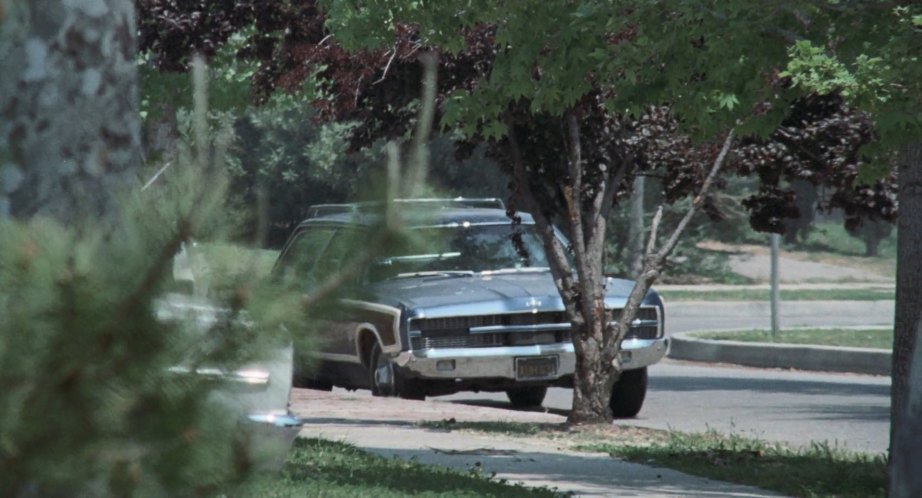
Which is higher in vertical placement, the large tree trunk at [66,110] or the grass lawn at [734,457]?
the large tree trunk at [66,110]

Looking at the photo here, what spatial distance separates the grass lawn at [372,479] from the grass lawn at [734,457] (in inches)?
65.5

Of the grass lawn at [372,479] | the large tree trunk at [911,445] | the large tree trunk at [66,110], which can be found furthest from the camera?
the grass lawn at [372,479]

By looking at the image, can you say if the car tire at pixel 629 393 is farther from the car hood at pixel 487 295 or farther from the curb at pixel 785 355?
the curb at pixel 785 355

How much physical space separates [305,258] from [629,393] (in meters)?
11.9

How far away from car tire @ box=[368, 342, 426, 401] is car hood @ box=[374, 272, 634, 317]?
0.62m

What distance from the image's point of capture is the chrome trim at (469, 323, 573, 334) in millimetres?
13125

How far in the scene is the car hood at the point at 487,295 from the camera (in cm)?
1295

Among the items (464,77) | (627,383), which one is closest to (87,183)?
(464,77)

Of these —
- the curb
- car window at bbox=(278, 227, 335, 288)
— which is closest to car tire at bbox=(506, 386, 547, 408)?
the curb

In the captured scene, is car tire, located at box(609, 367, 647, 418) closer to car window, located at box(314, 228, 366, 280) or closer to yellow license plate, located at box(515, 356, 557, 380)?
yellow license plate, located at box(515, 356, 557, 380)

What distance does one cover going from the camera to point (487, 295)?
13312 mm

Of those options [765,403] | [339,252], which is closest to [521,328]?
[765,403]

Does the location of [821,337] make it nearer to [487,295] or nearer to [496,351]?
[487,295]

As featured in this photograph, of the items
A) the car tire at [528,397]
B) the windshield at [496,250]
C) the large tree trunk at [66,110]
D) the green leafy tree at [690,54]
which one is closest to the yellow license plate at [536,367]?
the windshield at [496,250]
